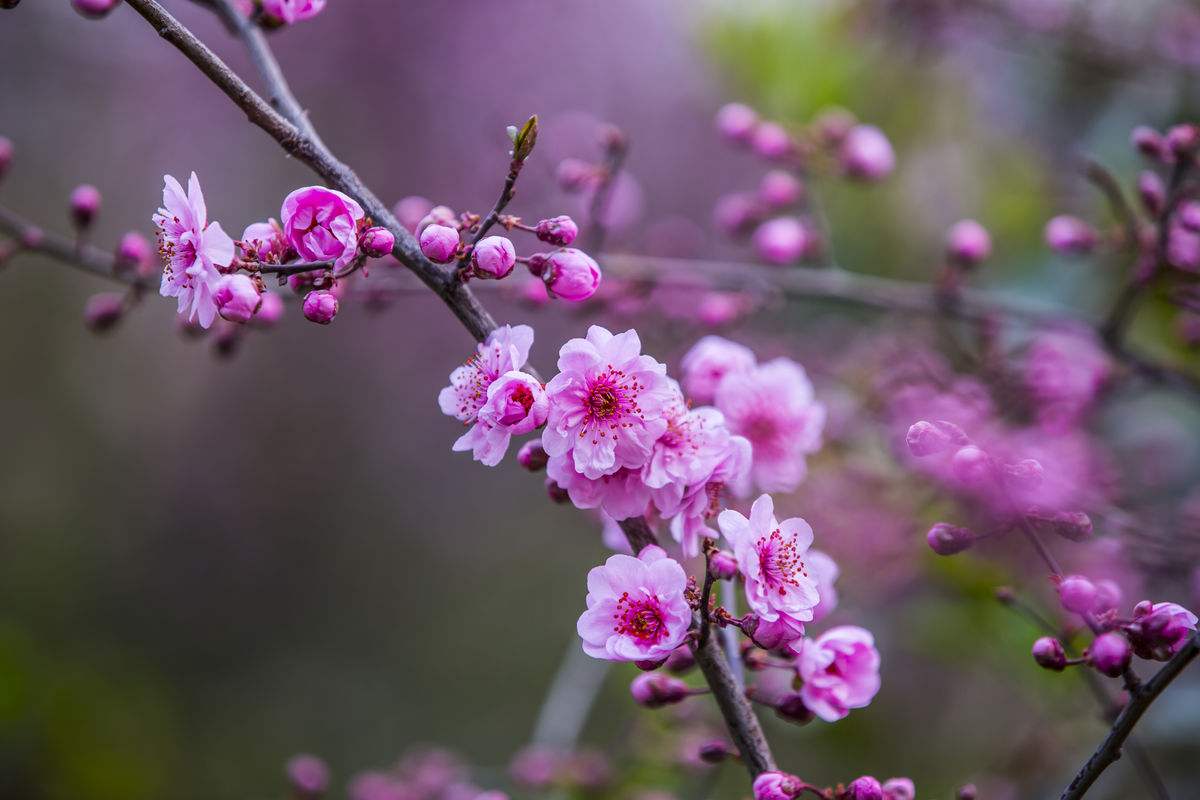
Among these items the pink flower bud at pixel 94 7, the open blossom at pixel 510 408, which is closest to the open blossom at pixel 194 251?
the open blossom at pixel 510 408

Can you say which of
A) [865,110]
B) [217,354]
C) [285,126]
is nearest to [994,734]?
[865,110]

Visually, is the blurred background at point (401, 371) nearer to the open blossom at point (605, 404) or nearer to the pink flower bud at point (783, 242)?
the pink flower bud at point (783, 242)

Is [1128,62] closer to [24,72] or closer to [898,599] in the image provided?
[898,599]

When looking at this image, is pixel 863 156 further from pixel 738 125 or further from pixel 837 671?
pixel 837 671

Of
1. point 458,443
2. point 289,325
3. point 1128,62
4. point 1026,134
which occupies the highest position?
point 458,443

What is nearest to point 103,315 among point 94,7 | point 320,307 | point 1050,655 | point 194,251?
point 94,7

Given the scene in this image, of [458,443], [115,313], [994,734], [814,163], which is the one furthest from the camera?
[994,734]
